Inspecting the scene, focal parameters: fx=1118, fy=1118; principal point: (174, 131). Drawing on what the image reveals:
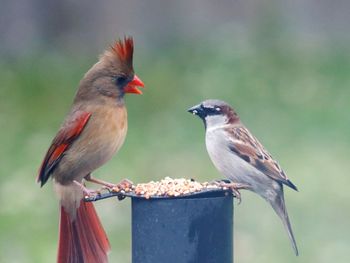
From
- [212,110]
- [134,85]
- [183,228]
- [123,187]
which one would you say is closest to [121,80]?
[134,85]

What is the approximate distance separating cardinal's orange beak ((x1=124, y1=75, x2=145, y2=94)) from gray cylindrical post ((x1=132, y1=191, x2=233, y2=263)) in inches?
30.5

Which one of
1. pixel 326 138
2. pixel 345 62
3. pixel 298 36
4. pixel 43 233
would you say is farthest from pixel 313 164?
pixel 298 36

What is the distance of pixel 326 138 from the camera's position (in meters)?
9.87

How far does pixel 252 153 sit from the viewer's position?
553 centimetres

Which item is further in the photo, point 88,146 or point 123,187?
point 88,146

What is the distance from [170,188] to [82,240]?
0.71 meters

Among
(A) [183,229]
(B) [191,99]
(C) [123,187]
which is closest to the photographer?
(A) [183,229]

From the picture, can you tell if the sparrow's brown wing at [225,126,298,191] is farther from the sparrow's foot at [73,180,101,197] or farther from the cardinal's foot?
the cardinal's foot

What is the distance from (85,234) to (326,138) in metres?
5.01

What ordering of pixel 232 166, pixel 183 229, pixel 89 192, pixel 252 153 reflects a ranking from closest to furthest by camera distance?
1. pixel 183 229
2. pixel 89 192
3. pixel 232 166
4. pixel 252 153

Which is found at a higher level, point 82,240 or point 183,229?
point 82,240

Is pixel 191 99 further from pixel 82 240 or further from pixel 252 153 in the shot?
pixel 82 240

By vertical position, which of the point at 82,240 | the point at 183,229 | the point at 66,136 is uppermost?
the point at 66,136

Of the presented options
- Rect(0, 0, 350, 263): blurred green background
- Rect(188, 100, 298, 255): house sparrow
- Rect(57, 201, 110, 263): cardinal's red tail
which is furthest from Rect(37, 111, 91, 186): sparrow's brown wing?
Rect(0, 0, 350, 263): blurred green background
